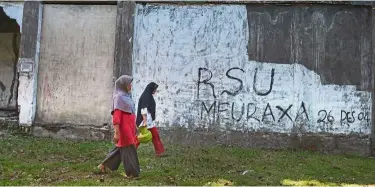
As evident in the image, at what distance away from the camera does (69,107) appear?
11.9 meters

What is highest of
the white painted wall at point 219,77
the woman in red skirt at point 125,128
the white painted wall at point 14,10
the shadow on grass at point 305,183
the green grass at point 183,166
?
the white painted wall at point 14,10

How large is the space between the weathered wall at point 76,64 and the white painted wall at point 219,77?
0.89 m

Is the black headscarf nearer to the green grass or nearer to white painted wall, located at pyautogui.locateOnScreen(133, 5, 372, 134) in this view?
the green grass

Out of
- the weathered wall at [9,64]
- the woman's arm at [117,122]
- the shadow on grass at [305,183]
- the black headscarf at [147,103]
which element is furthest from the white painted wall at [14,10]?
the shadow on grass at [305,183]

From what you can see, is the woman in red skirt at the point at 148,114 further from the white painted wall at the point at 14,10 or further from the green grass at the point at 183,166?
the white painted wall at the point at 14,10

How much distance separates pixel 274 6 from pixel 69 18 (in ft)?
17.1

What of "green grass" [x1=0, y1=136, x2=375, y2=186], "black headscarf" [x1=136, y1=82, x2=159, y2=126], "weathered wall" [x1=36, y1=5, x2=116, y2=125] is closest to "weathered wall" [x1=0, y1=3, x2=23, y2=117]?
"weathered wall" [x1=36, y1=5, x2=116, y2=125]

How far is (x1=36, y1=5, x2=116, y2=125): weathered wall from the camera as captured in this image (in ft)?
39.0

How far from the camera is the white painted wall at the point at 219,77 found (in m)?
11.0

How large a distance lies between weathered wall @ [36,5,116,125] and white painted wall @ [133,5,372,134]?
0.89m

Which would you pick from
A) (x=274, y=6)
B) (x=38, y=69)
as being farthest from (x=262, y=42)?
(x=38, y=69)

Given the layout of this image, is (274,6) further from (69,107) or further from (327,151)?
(69,107)

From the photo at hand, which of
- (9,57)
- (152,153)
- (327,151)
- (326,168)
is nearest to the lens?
(326,168)

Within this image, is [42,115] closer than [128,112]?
No
